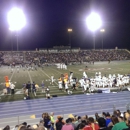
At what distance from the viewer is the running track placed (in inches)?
379

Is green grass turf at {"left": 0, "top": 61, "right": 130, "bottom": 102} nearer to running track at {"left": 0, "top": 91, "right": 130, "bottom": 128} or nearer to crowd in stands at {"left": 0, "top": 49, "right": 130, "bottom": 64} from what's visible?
running track at {"left": 0, "top": 91, "right": 130, "bottom": 128}

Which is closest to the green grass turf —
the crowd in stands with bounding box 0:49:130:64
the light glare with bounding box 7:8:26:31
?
the light glare with bounding box 7:8:26:31

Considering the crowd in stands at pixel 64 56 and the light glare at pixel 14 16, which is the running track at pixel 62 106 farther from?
the crowd in stands at pixel 64 56

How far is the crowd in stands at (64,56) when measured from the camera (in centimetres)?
4791

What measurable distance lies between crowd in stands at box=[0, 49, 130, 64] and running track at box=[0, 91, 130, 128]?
3429 centimetres

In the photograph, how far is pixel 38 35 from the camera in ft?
187

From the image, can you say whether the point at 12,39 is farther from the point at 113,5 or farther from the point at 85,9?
the point at 113,5

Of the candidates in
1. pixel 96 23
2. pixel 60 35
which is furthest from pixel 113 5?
pixel 60 35

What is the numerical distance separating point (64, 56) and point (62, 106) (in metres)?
40.4

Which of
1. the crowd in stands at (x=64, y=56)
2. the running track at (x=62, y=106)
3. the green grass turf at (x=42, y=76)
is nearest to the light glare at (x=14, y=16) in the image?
the green grass turf at (x=42, y=76)

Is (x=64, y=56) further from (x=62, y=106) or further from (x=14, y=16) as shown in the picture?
(x=62, y=106)

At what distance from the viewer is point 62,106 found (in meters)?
11.0

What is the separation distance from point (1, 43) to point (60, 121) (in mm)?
50479

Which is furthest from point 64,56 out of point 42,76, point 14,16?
point 42,76
